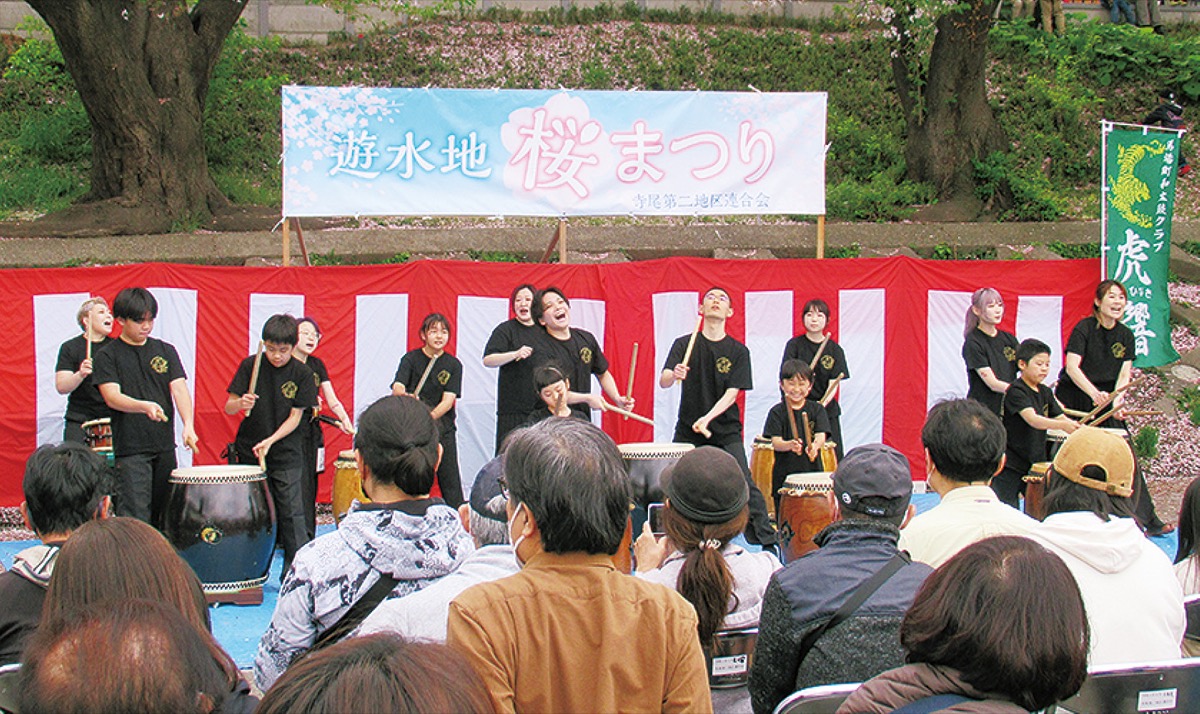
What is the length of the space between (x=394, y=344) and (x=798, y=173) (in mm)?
3155

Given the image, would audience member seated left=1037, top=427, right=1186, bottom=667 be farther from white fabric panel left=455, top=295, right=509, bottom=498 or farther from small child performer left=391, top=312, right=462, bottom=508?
white fabric panel left=455, top=295, right=509, bottom=498

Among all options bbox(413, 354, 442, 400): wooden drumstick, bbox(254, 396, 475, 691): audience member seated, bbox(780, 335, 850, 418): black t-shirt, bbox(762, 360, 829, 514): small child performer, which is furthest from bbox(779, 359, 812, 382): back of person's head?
bbox(254, 396, 475, 691): audience member seated

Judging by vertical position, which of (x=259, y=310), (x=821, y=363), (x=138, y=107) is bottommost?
(x=821, y=363)

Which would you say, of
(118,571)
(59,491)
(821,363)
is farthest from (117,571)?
(821,363)

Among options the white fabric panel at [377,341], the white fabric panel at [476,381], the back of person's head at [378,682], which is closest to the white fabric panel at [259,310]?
the white fabric panel at [377,341]

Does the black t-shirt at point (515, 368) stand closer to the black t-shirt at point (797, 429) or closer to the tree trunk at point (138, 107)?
the black t-shirt at point (797, 429)

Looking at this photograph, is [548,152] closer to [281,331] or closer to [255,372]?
[281,331]

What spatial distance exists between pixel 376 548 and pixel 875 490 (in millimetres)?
1350

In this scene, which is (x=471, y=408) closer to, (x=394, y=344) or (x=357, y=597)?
(x=394, y=344)

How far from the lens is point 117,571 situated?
2.33m

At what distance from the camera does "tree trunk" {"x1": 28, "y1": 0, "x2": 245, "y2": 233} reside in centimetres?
959

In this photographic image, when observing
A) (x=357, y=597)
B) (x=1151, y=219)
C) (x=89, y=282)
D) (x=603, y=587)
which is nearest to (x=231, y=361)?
(x=89, y=282)

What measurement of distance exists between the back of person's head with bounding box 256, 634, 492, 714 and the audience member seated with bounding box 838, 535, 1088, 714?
0.94 metres

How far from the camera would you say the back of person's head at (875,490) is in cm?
301
